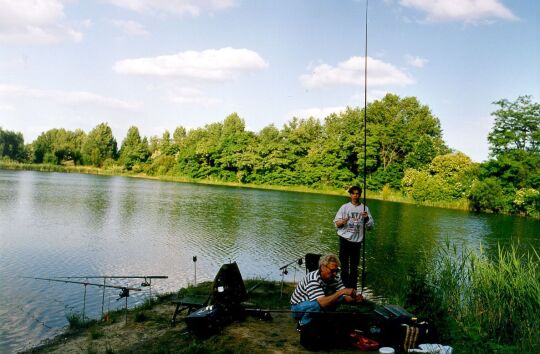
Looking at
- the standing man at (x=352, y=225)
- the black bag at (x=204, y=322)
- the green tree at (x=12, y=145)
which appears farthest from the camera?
the green tree at (x=12, y=145)

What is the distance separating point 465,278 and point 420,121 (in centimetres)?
5230

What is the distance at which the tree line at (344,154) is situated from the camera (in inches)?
1465

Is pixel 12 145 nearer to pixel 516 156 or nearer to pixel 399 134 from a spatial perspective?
pixel 399 134

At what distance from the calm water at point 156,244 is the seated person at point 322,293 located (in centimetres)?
424

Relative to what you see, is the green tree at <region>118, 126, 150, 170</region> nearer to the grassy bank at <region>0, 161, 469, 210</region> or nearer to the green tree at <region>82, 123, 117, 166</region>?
the grassy bank at <region>0, 161, 469, 210</region>

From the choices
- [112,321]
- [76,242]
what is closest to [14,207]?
[76,242]

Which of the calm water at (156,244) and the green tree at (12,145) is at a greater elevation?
the green tree at (12,145)

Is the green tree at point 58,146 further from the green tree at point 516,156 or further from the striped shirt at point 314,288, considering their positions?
the striped shirt at point 314,288

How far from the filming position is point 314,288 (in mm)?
5379

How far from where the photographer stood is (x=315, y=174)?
55.1m

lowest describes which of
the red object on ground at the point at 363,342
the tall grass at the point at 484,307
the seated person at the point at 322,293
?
the red object on ground at the point at 363,342

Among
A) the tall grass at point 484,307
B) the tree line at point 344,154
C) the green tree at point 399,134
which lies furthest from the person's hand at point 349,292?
the green tree at point 399,134

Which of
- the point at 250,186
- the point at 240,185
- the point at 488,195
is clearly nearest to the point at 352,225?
the point at 488,195

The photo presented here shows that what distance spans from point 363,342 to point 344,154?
1914 inches
